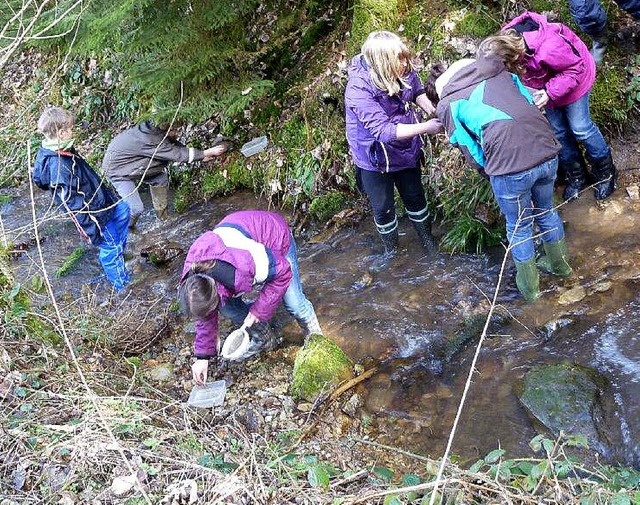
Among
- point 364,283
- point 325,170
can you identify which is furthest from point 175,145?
point 364,283

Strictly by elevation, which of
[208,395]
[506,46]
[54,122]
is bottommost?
[208,395]

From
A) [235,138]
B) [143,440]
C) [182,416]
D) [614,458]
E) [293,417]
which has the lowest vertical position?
[614,458]

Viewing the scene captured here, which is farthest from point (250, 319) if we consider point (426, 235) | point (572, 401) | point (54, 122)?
point (54, 122)

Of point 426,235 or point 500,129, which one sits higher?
point 500,129

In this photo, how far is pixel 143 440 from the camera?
3451 millimetres

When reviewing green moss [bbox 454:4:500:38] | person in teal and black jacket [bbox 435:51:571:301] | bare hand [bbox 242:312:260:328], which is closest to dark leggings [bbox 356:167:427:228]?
person in teal and black jacket [bbox 435:51:571:301]

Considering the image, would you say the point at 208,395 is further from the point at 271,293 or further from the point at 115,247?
the point at 115,247

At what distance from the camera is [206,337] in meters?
4.34

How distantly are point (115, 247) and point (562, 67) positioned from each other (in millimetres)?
4819

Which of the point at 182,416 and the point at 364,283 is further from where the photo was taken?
the point at 364,283

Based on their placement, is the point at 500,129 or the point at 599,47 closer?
the point at 500,129

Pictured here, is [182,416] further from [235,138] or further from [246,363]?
[235,138]

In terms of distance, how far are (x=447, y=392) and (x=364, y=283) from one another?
1.73m

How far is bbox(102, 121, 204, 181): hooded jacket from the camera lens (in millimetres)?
6727
